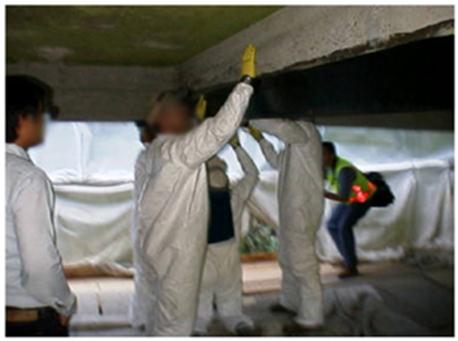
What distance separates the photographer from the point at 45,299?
99 centimetres

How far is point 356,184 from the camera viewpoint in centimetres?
304

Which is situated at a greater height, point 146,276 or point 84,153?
point 84,153

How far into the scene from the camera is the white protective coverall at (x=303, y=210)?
2.34m

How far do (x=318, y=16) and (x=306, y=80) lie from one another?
0.84 feet

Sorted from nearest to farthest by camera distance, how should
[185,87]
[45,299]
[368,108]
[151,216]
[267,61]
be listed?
[45,299] < [368,108] < [267,61] < [151,216] < [185,87]

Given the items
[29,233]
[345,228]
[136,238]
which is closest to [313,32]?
[29,233]

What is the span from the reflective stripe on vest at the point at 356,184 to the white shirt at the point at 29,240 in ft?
7.20

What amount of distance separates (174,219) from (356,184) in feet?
5.52

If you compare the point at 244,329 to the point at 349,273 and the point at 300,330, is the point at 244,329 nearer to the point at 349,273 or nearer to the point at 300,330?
the point at 300,330

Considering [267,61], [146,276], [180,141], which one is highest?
[267,61]

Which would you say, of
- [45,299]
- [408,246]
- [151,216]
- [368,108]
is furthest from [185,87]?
[408,246]

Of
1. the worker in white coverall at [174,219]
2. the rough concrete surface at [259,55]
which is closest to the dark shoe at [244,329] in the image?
the worker in white coverall at [174,219]

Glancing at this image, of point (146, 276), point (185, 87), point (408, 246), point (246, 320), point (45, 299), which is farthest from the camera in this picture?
point (408, 246)

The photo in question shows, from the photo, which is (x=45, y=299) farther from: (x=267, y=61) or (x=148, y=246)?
(x=267, y=61)
